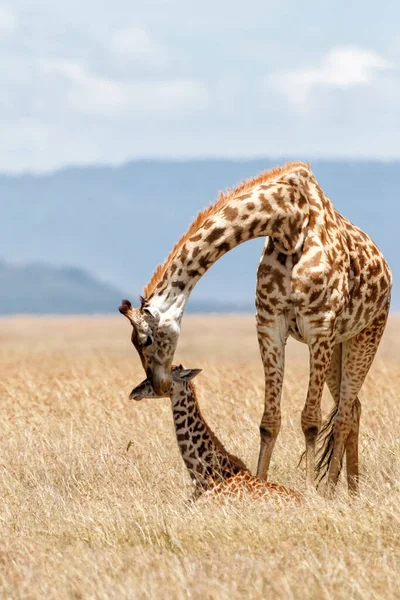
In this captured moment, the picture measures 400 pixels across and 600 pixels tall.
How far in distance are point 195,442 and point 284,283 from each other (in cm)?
147

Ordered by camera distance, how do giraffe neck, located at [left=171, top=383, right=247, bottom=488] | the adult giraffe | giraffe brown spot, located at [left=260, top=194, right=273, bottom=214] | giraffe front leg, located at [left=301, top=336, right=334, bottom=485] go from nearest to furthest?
1. the adult giraffe
2. giraffe neck, located at [left=171, top=383, right=247, bottom=488]
3. giraffe brown spot, located at [left=260, top=194, right=273, bottom=214]
4. giraffe front leg, located at [left=301, top=336, right=334, bottom=485]

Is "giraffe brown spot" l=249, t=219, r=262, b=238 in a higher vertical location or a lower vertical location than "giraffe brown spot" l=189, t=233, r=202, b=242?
higher

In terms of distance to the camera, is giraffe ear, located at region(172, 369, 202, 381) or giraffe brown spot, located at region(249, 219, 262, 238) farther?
giraffe brown spot, located at region(249, 219, 262, 238)

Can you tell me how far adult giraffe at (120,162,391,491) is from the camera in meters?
7.79

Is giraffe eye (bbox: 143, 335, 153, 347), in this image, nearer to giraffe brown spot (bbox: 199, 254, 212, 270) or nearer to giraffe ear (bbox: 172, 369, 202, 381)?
giraffe ear (bbox: 172, 369, 202, 381)

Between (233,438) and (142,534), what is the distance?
380 cm

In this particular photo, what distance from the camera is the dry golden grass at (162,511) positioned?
5.93 meters

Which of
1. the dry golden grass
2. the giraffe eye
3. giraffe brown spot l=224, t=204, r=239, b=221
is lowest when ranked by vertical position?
the dry golden grass

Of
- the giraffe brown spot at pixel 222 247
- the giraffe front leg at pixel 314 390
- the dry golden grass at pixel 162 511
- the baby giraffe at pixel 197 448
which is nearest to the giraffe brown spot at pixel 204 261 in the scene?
the giraffe brown spot at pixel 222 247

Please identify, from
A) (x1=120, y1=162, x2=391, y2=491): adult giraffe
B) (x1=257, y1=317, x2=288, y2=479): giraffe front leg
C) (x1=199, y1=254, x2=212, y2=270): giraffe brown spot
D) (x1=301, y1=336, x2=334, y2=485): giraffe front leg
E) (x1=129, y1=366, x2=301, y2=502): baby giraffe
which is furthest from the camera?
(x1=257, y1=317, x2=288, y2=479): giraffe front leg

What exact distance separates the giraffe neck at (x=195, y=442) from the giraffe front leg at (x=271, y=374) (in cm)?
59

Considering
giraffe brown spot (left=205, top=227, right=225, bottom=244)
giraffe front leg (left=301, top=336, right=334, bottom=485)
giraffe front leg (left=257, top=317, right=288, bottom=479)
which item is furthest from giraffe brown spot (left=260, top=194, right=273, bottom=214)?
giraffe front leg (left=301, top=336, right=334, bottom=485)

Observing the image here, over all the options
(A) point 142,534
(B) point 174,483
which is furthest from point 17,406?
(A) point 142,534

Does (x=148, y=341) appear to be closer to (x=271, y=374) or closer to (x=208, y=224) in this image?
(x=208, y=224)
